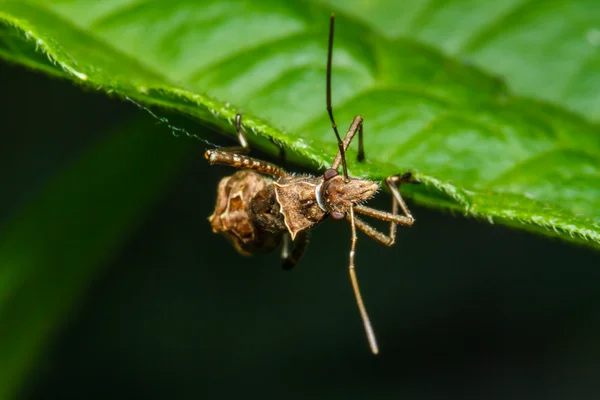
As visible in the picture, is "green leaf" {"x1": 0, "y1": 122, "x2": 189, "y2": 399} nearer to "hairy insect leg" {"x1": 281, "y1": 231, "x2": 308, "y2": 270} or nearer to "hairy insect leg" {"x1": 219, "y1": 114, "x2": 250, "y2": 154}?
"hairy insect leg" {"x1": 219, "y1": 114, "x2": 250, "y2": 154}

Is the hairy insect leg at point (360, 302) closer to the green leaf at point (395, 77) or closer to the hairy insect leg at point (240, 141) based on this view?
the green leaf at point (395, 77)

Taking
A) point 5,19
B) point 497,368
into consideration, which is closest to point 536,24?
point 5,19

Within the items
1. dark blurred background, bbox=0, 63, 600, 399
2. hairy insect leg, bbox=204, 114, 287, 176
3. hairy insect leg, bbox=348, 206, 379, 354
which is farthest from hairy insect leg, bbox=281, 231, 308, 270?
dark blurred background, bbox=0, 63, 600, 399

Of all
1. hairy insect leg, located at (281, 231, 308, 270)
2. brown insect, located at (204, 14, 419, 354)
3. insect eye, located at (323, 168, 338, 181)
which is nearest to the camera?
insect eye, located at (323, 168, 338, 181)

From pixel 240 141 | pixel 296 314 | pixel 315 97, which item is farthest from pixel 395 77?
pixel 296 314

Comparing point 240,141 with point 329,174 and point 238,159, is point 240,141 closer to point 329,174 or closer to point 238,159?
point 238,159
